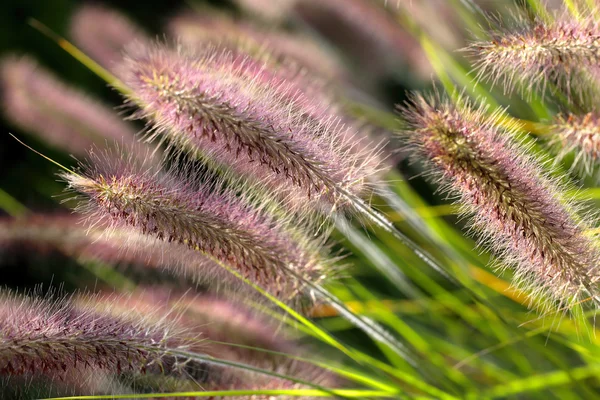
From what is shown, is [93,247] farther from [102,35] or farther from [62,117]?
[102,35]

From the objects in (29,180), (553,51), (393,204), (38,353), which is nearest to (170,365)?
(38,353)

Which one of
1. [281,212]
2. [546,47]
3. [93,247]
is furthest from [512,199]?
[93,247]

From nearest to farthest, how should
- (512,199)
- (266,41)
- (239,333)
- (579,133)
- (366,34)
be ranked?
(512,199)
(579,133)
(239,333)
(266,41)
(366,34)

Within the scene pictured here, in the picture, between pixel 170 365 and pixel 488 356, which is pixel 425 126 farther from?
pixel 488 356

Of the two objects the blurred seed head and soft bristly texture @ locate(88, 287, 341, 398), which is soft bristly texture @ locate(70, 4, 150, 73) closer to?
the blurred seed head

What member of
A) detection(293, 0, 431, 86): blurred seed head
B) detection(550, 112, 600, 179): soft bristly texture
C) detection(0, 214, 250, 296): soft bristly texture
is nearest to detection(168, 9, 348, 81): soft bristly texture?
detection(293, 0, 431, 86): blurred seed head

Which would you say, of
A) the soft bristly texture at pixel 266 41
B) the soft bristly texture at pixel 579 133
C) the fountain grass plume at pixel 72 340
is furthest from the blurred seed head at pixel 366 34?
the fountain grass plume at pixel 72 340
